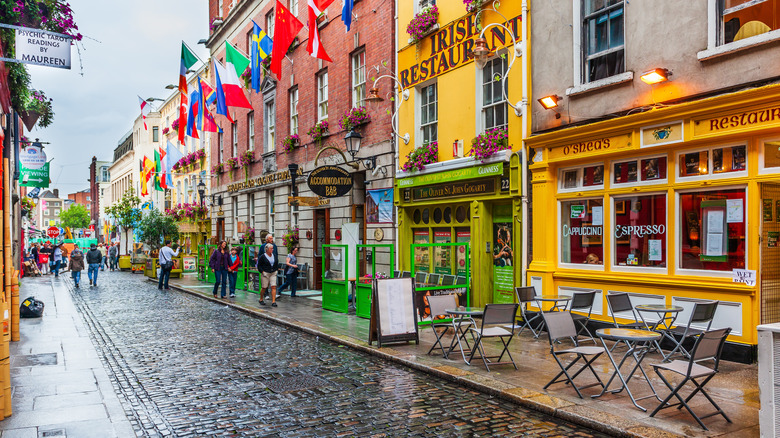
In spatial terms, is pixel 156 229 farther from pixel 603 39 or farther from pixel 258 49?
pixel 603 39

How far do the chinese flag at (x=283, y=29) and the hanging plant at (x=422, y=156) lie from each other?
5.46 metres

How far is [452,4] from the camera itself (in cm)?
1435

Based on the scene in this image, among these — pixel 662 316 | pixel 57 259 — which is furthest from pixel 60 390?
pixel 57 259

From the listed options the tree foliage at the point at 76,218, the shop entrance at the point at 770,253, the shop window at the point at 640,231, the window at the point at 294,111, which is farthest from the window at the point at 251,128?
the tree foliage at the point at 76,218

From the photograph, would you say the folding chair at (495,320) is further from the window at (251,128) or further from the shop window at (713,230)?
the window at (251,128)

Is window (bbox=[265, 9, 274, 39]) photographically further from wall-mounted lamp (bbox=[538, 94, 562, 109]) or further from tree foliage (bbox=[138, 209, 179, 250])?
wall-mounted lamp (bbox=[538, 94, 562, 109])

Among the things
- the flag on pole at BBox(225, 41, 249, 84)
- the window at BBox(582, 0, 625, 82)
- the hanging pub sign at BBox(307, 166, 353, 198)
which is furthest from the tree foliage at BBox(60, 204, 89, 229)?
the window at BBox(582, 0, 625, 82)

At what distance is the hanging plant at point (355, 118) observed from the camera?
58.2ft

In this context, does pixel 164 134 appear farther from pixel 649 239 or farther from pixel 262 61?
pixel 649 239

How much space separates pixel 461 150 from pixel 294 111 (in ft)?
35.2

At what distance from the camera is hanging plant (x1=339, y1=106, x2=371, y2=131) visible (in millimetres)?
17734

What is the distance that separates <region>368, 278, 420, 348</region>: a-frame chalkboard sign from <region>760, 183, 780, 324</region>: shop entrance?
516cm

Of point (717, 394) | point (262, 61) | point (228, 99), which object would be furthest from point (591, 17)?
point (262, 61)

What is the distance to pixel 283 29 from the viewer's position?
58.8ft
